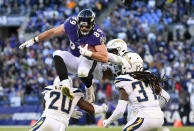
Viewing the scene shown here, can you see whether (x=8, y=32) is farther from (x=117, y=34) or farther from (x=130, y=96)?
(x=130, y=96)

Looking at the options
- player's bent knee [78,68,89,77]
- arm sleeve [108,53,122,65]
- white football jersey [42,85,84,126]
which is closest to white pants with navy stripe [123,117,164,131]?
white football jersey [42,85,84,126]

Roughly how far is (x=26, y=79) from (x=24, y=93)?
3.23 feet

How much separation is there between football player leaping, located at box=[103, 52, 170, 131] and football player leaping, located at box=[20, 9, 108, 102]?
23.1 inches

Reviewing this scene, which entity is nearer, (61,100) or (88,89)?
(61,100)

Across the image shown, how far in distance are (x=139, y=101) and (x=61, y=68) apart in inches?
53.8

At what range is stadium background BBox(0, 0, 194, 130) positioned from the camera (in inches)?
633

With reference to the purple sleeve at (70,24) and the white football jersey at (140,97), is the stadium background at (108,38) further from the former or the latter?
the white football jersey at (140,97)

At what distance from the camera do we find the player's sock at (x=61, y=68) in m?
7.59

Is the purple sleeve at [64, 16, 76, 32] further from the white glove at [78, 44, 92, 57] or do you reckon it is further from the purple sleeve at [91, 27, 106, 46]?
the white glove at [78, 44, 92, 57]

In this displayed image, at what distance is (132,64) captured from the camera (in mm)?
7676

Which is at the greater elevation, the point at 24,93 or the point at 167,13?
the point at 167,13

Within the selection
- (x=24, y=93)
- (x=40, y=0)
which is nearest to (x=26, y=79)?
(x=24, y=93)

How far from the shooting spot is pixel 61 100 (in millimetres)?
7301

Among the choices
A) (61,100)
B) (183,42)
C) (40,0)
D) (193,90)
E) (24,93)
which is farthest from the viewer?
(40,0)
